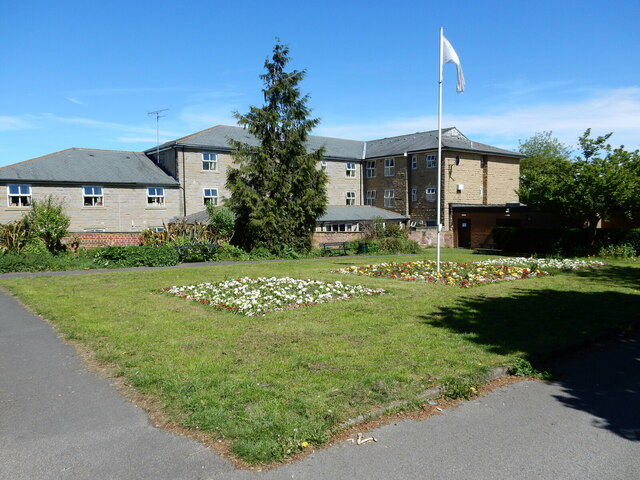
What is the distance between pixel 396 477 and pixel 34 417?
3.89m

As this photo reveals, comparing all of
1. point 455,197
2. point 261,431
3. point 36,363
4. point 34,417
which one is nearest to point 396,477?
point 261,431

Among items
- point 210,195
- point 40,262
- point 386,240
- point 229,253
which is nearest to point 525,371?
point 40,262

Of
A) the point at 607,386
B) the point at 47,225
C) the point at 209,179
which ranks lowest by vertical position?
the point at 607,386

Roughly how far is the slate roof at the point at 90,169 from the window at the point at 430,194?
2024 cm

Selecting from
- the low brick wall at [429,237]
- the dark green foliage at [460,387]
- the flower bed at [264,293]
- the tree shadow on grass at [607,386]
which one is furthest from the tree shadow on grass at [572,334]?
the low brick wall at [429,237]

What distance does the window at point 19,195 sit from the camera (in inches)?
1236

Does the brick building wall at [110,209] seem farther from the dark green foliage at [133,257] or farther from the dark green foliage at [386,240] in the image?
the dark green foliage at [386,240]

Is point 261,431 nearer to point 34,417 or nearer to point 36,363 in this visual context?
point 34,417

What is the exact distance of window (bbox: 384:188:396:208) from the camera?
43.7 m

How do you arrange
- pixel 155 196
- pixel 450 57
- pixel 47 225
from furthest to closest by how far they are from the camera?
pixel 155 196 < pixel 47 225 < pixel 450 57

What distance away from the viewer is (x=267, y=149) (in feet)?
94.2

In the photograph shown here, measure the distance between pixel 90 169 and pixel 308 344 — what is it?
107ft

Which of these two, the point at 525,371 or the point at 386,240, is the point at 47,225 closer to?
the point at 386,240

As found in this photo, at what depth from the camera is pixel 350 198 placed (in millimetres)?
45719
